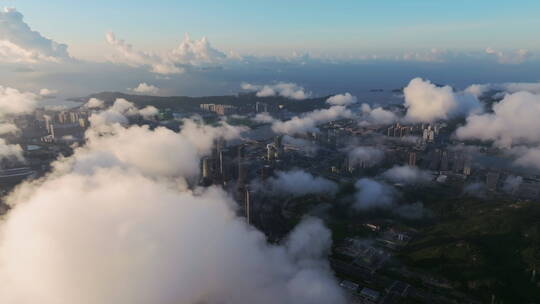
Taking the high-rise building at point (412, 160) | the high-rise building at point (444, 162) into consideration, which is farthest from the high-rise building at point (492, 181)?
the high-rise building at point (412, 160)

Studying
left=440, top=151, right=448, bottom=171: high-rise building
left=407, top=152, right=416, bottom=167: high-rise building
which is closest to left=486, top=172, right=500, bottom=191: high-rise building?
left=440, top=151, right=448, bottom=171: high-rise building

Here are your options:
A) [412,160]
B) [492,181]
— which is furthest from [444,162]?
[492,181]

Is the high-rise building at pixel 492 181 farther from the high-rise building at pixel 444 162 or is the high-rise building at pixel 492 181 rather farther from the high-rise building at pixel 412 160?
the high-rise building at pixel 412 160

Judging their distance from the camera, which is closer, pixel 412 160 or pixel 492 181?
pixel 492 181

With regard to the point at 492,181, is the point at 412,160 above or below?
above

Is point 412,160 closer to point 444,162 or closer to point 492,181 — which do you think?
point 444,162

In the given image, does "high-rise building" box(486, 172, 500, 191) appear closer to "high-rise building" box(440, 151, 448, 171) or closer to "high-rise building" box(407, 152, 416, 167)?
"high-rise building" box(440, 151, 448, 171)

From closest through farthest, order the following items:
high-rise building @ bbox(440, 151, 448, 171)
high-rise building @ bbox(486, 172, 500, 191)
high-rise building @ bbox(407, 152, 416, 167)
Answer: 1. high-rise building @ bbox(486, 172, 500, 191)
2. high-rise building @ bbox(440, 151, 448, 171)
3. high-rise building @ bbox(407, 152, 416, 167)

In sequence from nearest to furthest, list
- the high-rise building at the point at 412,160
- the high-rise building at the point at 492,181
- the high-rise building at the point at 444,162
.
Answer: the high-rise building at the point at 492,181 → the high-rise building at the point at 444,162 → the high-rise building at the point at 412,160

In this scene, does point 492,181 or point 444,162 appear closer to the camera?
point 492,181

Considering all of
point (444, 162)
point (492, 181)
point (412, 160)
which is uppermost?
point (412, 160)

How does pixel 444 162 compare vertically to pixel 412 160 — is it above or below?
below
